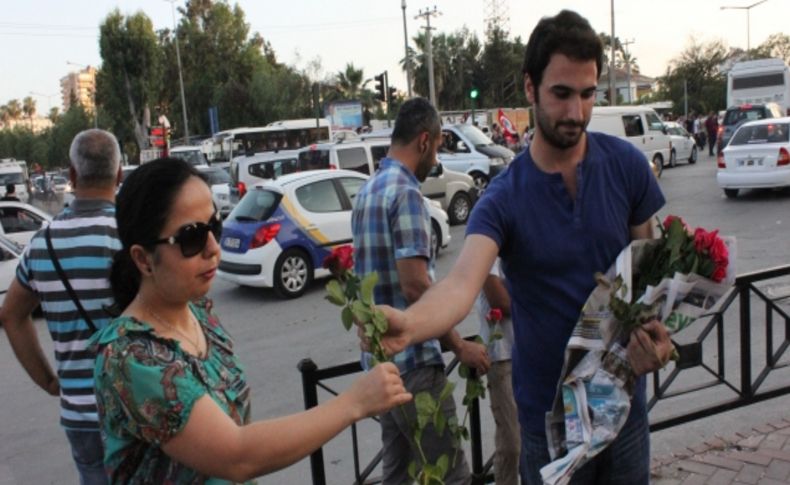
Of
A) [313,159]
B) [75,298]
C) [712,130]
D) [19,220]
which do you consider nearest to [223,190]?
[313,159]

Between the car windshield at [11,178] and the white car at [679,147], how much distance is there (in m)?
26.9

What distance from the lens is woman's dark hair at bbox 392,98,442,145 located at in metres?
3.21

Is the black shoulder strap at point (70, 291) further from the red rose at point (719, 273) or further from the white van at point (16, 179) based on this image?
the white van at point (16, 179)

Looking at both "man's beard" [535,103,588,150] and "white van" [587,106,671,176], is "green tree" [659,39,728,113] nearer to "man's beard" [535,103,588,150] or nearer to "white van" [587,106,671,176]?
"white van" [587,106,671,176]

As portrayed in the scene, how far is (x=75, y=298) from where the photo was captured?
2.68 meters

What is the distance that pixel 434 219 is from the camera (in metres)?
11.5

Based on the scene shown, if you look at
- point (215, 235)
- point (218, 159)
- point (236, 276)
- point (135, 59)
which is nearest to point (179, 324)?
point (215, 235)

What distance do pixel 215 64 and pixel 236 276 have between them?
58894mm

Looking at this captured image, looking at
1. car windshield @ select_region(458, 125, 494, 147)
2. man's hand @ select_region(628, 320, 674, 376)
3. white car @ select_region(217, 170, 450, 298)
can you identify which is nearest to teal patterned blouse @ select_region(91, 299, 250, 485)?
man's hand @ select_region(628, 320, 674, 376)

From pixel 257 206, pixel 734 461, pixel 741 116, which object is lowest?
A: pixel 734 461

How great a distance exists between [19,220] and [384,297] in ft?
35.5

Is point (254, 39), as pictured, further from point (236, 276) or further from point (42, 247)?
point (42, 247)

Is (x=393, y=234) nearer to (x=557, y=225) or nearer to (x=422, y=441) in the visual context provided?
(x=422, y=441)

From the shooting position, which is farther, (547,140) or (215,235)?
(547,140)
